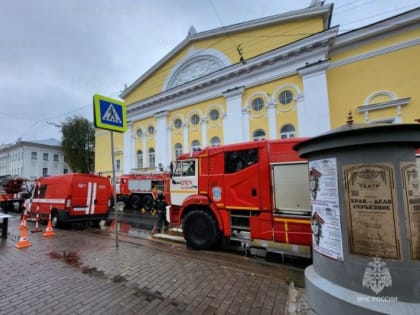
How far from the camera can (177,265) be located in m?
4.99

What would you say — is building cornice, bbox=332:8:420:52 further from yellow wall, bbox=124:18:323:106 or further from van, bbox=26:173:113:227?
van, bbox=26:173:113:227

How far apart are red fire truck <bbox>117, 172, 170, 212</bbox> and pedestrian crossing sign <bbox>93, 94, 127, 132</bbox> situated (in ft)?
37.5

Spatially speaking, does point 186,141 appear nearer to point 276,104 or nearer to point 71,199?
point 276,104

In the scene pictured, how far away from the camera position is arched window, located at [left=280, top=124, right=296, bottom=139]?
52.9 ft

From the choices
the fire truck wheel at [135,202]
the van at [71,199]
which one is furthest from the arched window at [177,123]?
the van at [71,199]

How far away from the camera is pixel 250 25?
1808 cm

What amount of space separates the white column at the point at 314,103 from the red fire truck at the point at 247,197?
1068 cm

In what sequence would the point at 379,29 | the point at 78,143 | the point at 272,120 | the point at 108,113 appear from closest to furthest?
1. the point at 108,113
2. the point at 379,29
3. the point at 272,120
4. the point at 78,143

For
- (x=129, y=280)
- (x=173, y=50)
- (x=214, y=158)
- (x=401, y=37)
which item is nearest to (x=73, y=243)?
(x=129, y=280)

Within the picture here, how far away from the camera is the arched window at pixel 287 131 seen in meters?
16.1

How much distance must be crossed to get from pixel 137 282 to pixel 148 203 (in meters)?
14.3

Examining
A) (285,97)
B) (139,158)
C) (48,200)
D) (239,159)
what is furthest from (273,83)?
(139,158)

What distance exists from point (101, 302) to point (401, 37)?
18.3 meters

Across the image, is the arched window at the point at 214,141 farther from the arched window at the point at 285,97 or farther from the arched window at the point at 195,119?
the arched window at the point at 285,97
